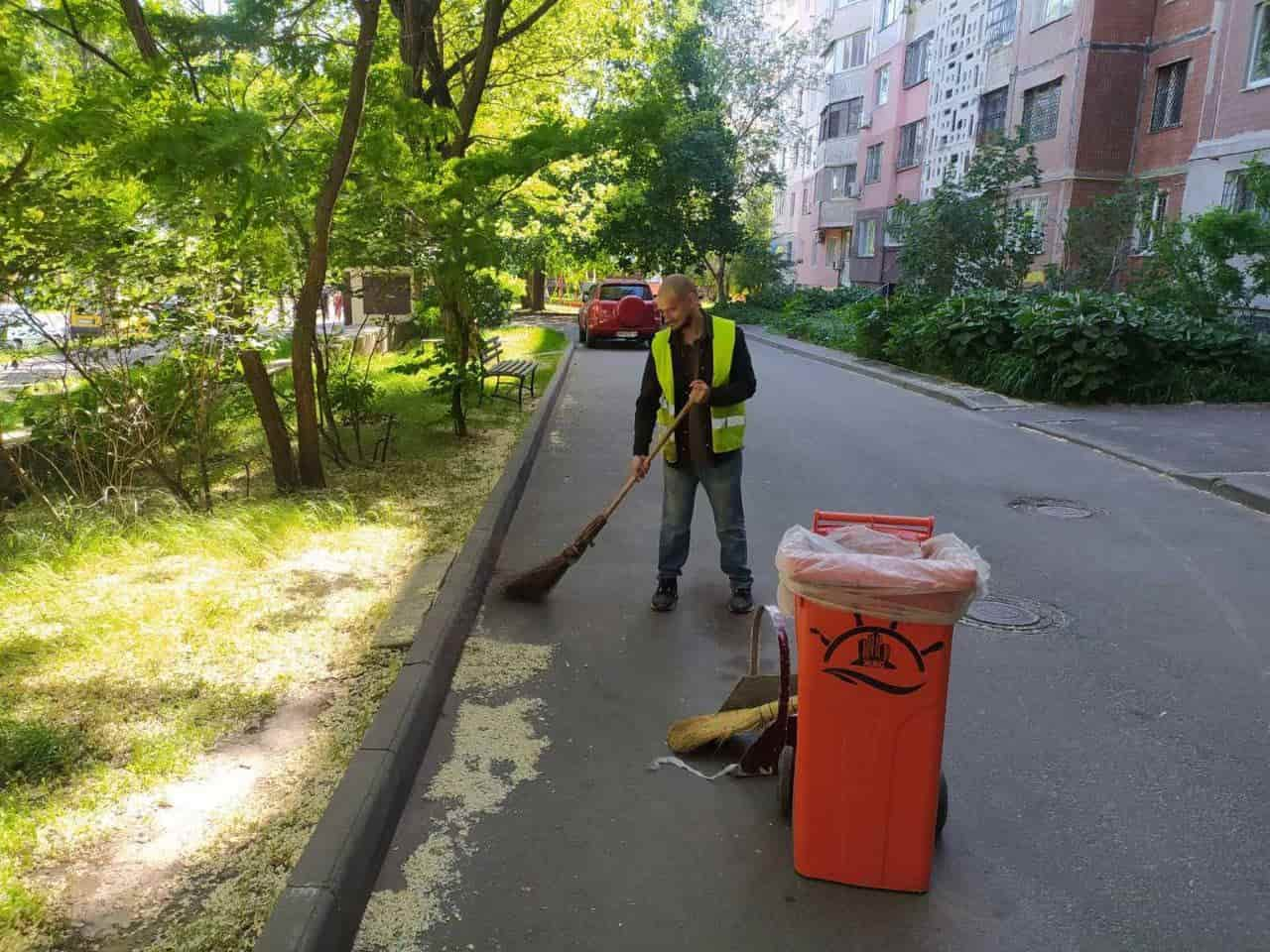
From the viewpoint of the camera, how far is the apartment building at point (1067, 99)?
65.7 feet

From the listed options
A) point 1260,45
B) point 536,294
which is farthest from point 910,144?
point 536,294

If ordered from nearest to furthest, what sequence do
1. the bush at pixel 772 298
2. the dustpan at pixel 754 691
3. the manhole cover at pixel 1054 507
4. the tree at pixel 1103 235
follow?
1. the dustpan at pixel 754 691
2. the manhole cover at pixel 1054 507
3. the tree at pixel 1103 235
4. the bush at pixel 772 298

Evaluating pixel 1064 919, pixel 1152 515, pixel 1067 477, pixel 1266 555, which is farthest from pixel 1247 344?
pixel 1064 919

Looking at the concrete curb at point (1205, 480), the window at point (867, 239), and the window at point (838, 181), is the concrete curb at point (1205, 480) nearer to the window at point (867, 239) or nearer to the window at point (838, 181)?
the window at point (867, 239)

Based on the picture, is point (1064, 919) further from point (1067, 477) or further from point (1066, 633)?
point (1067, 477)

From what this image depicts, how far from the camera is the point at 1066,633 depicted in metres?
5.39

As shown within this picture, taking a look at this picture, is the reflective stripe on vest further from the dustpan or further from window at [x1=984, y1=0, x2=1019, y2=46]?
window at [x1=984, y1=0, x2=1019, y2=46]

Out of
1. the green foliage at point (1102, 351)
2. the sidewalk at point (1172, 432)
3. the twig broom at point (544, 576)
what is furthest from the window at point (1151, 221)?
the twig broom at point (544, 576)

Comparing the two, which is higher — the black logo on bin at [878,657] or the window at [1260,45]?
the window at [1260,45]

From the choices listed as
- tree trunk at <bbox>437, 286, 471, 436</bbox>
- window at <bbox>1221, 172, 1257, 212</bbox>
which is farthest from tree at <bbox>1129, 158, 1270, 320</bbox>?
tree trunk at <bbox>437, 286, 471, 436</bbox>

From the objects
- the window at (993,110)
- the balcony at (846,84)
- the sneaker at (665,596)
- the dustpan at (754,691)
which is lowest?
the sneaker at (665,596)

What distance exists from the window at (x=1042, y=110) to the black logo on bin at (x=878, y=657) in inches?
991

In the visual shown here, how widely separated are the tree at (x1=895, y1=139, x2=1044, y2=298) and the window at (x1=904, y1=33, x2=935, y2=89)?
15.5 metres

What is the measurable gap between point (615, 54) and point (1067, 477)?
1381 cm
